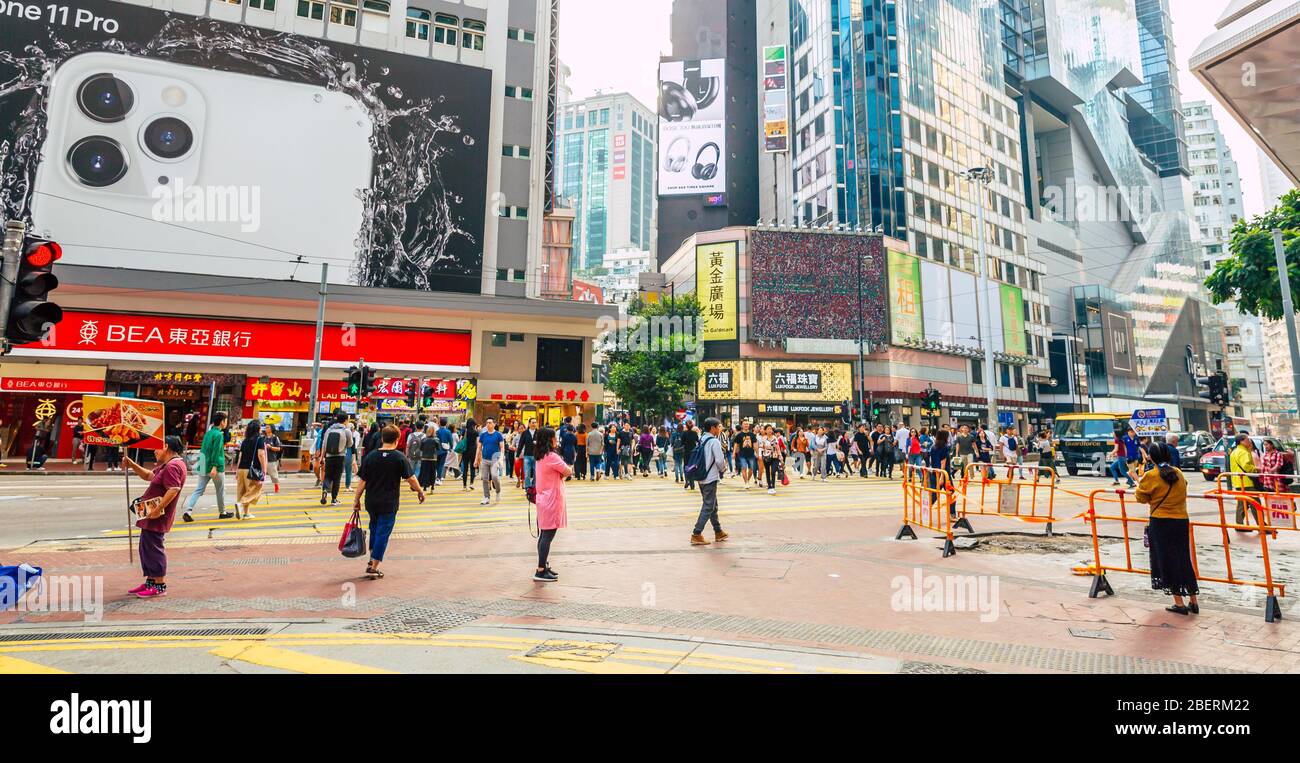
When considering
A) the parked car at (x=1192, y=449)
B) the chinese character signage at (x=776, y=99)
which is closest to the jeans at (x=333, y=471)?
the parked car at (x=1192, y=449)

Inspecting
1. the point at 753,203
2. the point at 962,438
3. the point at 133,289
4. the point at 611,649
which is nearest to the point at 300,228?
the point at 133,289

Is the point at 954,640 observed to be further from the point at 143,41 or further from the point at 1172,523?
the point at 143,41

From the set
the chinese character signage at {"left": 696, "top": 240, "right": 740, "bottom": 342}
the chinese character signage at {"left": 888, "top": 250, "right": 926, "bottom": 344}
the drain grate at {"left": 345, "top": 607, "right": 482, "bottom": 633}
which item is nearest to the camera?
the drain grate at {"left": 345, "top": 607, "right": 482, "bottom": 633}

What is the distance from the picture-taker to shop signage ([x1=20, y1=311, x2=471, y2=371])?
88.6 ft

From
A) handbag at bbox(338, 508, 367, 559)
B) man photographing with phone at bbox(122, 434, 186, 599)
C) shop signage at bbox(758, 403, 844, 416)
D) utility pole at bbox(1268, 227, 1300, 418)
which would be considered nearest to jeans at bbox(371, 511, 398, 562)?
handbag at bbox(338, 508, 367, 559)

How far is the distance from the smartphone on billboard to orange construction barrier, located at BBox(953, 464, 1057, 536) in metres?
30.3

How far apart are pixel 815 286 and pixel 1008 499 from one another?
40.1 m

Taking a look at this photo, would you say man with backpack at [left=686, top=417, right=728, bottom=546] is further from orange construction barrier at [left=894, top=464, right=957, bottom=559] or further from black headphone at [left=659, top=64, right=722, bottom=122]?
black headphone at [left=659, top=64, right=722, bottom=122]

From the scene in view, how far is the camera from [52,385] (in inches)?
1026

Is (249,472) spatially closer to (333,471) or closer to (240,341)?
(333,471)

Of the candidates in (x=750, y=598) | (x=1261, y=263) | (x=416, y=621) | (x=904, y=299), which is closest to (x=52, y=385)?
(x=416, y=621)

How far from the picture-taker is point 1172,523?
6070 millimetres

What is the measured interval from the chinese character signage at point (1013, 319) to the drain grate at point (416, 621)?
6158 centimetres
